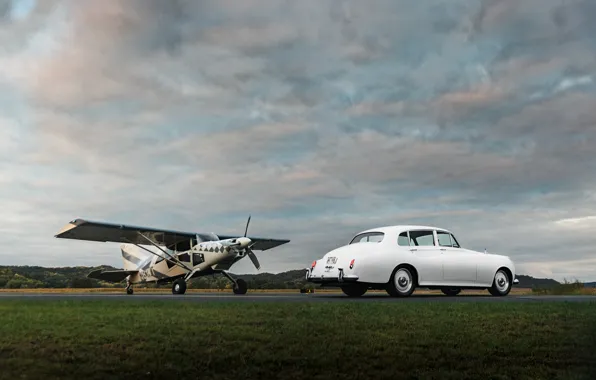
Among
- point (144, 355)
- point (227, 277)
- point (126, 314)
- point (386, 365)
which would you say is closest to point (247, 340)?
point (144, 355)

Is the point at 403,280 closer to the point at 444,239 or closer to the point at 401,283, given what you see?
the point at 401,283

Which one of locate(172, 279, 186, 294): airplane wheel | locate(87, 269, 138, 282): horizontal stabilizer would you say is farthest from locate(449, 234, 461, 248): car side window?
locate(87, 269, 138, 282): horizontal stabilizer

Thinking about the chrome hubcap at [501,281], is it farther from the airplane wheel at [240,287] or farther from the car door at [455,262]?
the airplane wheel at [240,287]

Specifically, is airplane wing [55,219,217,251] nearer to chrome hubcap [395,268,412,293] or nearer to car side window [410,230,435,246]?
car side window [410,230,435,246]

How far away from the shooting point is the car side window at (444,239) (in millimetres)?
17575

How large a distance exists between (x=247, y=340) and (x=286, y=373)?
1.32m

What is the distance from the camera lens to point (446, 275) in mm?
16984

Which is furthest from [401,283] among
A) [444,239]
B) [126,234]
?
[126,234]

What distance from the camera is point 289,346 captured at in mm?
6438

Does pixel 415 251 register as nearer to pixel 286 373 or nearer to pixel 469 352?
pixel 469 352

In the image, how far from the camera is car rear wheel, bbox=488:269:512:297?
60.6 ft

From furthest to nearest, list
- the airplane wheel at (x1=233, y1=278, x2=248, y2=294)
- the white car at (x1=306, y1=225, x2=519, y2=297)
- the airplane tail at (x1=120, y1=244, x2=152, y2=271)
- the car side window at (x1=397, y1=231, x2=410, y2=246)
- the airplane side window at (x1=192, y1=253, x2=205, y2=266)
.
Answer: the airplane tail at (x1=120, y1=244, x2=152, y2=271) < the airplane side window at (x1=192, y1=253, x2=205, y2=266) < the airplane wheel at (x1=233, y1=278, x2=248, y2=294) < the car side window at (x1=397, y1=231, x2=410, y2=246) < the white car at (x1=306, y1=225, x2=519, y2=297)

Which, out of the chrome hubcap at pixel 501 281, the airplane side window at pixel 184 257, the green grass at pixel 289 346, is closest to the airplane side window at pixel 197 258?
the airplane side window at pixel 184 257

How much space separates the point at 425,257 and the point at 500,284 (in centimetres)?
357
